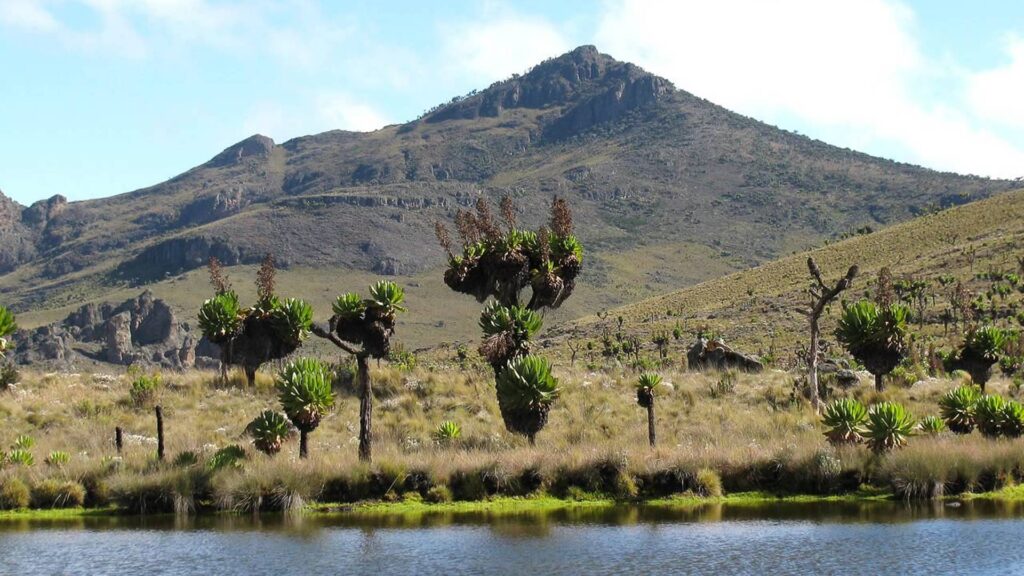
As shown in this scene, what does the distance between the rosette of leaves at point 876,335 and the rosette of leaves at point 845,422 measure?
9.66m

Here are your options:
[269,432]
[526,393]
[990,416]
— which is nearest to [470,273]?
[526,393]

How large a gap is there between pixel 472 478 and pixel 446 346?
94418 mm

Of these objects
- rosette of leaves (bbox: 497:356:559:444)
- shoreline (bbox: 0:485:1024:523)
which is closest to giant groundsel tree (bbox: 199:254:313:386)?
rosette of leaves (bbox: 497:356:559:444)

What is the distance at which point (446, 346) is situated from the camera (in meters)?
126

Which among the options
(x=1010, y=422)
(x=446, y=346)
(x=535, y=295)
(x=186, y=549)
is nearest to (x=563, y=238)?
(x=535, y=295)

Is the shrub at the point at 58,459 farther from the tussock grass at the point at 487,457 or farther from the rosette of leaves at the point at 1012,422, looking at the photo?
the rosette of leaves at the point at 1012,422

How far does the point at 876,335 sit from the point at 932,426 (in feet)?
25.5

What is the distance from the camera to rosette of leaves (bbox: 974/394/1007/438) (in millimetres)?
33103

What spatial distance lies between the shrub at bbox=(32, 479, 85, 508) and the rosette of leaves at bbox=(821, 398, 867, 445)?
21.7 m

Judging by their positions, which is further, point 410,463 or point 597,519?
point 410,463

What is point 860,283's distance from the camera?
106625 millimetres

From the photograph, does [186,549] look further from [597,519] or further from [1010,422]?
[1010,422]

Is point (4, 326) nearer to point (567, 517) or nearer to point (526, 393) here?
point (526, 393)

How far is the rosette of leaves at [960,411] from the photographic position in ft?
112
